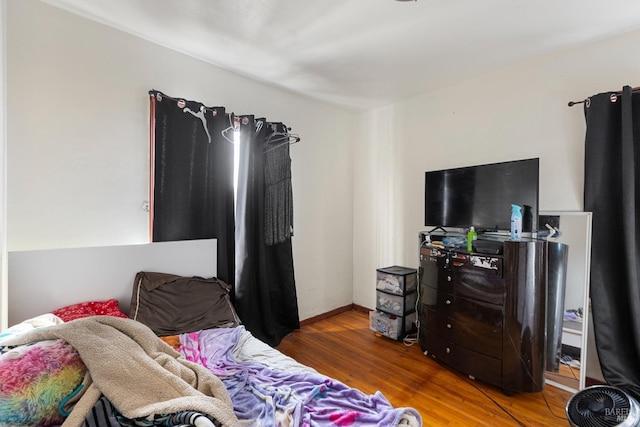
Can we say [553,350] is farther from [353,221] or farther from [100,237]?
[100,237]

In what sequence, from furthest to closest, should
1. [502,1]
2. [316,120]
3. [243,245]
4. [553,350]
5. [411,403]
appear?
[316,120] → [243,245] → [553,350] → [411,403] → [502,1]

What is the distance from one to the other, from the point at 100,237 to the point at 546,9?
10.6ft

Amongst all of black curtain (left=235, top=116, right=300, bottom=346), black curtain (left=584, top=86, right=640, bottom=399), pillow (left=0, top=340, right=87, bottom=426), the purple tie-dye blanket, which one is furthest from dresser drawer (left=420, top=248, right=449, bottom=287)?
pillow (left=0, top=340, right=87, bottom=426)

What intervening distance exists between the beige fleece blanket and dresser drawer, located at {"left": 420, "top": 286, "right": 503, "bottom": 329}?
1.83 m

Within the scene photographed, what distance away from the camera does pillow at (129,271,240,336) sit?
74.1 inches

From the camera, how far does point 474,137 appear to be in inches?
108

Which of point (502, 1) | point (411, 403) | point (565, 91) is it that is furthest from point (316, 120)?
point (411, 403)

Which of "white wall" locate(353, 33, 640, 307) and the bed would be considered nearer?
the bed

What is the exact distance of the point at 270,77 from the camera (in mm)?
2736

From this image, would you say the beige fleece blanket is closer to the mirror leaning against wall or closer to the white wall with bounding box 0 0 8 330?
the white wall with bounding box 0 0 8 330

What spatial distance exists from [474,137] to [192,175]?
2.56m

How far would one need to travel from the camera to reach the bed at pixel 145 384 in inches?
38.2

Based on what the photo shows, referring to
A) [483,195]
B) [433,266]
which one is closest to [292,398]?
[433,266]

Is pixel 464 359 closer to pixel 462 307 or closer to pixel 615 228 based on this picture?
pixel 462 307
